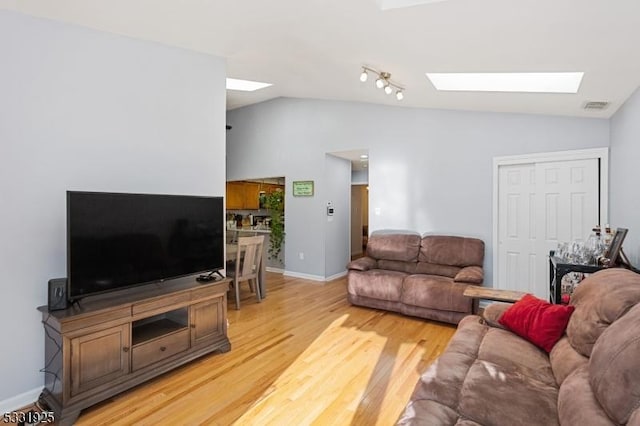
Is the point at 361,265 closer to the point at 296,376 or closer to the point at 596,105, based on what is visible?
the point at 296,376

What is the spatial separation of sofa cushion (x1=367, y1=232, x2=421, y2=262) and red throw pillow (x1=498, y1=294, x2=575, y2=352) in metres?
2.26

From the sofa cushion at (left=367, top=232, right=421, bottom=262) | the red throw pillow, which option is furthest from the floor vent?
the sofa cushion at (left=367, top=232, right=421, bottom=262)

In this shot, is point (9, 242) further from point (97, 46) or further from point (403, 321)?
point (403, 321)

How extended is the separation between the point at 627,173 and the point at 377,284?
273 cm

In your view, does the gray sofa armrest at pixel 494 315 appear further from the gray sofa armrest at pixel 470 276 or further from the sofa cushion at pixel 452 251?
the sofa cushion at pixel 452 251

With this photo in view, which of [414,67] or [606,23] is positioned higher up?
[414,67]

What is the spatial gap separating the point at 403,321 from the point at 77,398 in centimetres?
316

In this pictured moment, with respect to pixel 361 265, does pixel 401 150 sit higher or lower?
higher

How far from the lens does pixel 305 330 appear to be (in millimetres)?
3654

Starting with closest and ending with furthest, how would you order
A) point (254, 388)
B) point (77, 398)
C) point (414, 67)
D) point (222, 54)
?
point (77, 398) → point (254, 388) → point (414, 67) → point (222, 54)

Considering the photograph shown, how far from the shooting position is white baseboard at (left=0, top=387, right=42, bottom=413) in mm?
2172

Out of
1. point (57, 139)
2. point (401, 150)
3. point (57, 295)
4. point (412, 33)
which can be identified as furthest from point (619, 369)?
point (401, 150)

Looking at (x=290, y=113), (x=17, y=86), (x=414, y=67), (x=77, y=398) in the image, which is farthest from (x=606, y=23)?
(x=290, y=113)

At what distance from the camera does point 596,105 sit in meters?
3.23
